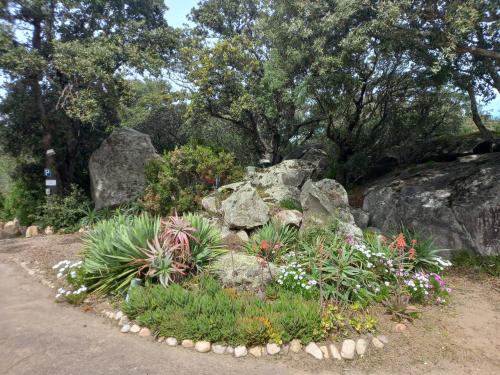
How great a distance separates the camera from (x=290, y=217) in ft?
Answer: 24.6

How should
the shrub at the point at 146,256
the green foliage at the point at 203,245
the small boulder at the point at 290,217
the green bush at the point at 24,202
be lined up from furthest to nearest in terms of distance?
the green bush at the point at 24,202, the small boulder at the point at 290,217, the green foliage at the point at 203,245, the shrub at the point at 146,256

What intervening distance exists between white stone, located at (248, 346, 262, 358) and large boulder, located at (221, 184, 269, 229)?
3815 mm

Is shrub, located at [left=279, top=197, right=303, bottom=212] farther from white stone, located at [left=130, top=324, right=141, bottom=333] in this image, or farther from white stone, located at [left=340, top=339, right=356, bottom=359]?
white stone, located at [left=130, top=324, right=141, bottom=333]

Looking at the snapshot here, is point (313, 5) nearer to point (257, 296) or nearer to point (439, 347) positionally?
point (257, 296)

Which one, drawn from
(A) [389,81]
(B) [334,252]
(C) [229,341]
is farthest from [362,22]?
(C) [229,341]

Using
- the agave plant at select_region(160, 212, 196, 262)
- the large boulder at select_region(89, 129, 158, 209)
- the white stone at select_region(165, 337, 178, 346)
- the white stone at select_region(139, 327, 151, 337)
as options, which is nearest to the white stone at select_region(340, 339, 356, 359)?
the white stone at select_region(165, 337, 178, 346)

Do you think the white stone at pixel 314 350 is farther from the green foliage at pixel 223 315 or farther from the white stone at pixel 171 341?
the white stone at pixel 171 341

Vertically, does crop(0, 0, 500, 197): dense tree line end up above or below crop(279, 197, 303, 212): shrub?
above

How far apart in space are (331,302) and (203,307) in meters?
1.74

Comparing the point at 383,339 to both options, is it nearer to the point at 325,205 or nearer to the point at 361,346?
the point at 361,346

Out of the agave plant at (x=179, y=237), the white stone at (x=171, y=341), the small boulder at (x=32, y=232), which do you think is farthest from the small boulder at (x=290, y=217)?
the small boulder at (x=32, y=232)

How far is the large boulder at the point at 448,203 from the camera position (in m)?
6.79

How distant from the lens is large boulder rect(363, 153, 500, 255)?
679 cm

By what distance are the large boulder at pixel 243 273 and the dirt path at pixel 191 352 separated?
4.53 ft
